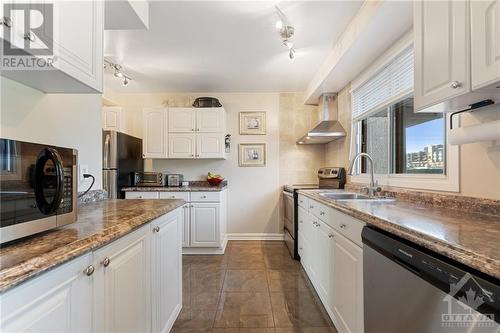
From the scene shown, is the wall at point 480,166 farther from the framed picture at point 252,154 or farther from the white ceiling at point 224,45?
the framed picture at point 252,154

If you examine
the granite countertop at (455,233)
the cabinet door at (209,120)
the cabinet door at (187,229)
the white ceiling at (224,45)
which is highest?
the white ceiling at (224,45)

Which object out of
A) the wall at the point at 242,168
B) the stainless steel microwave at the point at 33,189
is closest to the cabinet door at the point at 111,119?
the wall at the point at 242,168

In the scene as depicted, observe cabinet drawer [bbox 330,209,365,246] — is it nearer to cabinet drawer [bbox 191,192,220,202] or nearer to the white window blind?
the white window blind

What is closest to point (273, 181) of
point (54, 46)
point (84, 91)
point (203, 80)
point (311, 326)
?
point (203, 80)

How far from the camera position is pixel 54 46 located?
37.6 inches

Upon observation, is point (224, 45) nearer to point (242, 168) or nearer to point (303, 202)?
point (303, 202)

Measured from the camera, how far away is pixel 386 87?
95.0 inches

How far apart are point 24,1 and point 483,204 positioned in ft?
7.17

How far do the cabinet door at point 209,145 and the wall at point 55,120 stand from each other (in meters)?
1.95

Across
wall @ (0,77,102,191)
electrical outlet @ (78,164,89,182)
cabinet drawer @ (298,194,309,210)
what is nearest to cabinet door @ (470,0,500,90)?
cabinet drawer @ (298,194,309,210)

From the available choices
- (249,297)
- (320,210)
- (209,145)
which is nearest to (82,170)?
(249,297)

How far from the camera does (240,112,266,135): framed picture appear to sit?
4.22 m

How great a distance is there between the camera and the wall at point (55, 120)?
1162 millimetres

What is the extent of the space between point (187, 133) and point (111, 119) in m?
1.37
